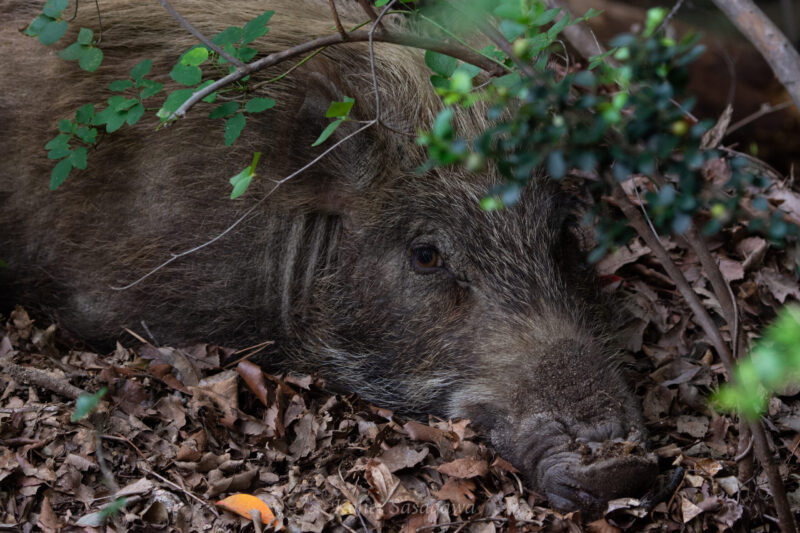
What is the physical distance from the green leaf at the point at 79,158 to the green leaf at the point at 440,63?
1673 millimetres

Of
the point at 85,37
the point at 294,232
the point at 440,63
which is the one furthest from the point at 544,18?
the point at 85,37

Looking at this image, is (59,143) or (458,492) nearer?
(458,492)

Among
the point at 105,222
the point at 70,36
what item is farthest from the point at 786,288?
the point at 70,36

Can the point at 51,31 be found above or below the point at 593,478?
above

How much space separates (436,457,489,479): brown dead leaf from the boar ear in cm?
144

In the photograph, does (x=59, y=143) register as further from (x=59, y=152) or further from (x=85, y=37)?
(x=85, y=37)

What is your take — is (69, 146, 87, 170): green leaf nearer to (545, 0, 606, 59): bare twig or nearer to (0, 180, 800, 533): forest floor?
(0, 180, 800, 533): forest floor

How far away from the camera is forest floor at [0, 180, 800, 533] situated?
10.8 feet

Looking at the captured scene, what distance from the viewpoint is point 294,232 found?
4.28 metres

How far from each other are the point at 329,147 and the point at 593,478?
2.01 meters

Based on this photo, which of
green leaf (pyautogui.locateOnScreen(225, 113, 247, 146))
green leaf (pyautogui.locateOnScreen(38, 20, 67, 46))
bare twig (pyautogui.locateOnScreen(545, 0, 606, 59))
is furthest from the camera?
bare twig (pyautogui.locateOnScreen(545, 0, 606, 59))

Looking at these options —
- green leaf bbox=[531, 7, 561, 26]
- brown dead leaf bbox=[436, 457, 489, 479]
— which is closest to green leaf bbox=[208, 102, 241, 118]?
green leaf bbox=[531, 7, 561, 26]

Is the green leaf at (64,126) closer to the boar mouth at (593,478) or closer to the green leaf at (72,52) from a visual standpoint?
the green leaf at (72,52)

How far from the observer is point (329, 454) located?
367cm
